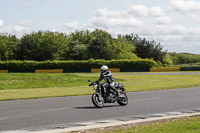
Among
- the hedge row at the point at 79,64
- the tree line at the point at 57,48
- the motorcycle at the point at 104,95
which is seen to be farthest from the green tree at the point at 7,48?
the motorcycle at the point at 104,95

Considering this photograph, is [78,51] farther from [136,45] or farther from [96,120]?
[96,120]

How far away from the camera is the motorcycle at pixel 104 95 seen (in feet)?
49.1

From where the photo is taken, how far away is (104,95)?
15.3 meters

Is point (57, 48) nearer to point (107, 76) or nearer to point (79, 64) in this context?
point (79, 64)

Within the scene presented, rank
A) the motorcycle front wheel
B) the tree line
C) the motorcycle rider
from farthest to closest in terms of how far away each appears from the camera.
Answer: the tree line
the motorcycle rider
the motorcycle front wheel

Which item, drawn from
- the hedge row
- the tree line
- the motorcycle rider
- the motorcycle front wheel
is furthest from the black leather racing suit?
the tree line

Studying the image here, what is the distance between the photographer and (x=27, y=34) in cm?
10800

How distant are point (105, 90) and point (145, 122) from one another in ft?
16.1

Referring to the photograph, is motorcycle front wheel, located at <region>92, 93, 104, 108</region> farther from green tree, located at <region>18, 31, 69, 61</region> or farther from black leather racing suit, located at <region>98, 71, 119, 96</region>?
green tree, located at <region>18, 31, 69, 61</region>

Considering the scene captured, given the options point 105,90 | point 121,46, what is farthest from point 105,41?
point 105,90

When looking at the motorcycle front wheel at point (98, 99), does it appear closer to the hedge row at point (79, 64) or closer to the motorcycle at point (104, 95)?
the motorcycle at point (104, 95)

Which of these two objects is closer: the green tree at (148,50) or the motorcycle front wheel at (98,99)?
the motorcycle front wheel at (98,99)

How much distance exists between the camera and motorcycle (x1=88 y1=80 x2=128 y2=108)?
14977 mm

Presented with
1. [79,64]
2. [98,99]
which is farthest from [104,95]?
[79,64]
